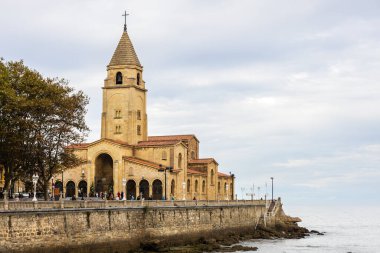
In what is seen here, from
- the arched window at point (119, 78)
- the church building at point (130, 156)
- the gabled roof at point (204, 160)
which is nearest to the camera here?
the church building at point (130, 156)

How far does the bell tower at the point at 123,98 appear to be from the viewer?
10519cm

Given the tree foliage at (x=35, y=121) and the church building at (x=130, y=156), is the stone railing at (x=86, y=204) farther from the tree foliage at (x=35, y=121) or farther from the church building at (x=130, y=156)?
the church building at (x=130, y=156)

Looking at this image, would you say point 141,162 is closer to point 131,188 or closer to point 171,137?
point 131,188

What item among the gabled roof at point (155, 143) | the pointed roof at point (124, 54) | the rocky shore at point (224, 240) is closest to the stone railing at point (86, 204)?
the rocky shore at point (224, 240)

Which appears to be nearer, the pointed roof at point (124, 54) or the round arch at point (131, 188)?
the round arch at point (131, 188)

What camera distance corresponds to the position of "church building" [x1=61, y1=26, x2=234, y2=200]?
322ft

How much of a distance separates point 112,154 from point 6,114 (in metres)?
38.1

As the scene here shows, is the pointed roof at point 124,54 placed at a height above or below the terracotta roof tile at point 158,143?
above

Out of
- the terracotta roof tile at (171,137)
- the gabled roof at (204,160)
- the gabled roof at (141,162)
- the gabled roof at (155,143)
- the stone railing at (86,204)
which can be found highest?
the terracotta roof tile at (171,137)

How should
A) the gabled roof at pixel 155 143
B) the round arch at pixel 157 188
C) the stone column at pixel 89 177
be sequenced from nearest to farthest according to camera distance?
the round arch at pixel 157 188 < the stone column at pixel 89 177 < the gabled roof at pixel 155 143

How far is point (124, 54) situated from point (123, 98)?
6.15 metres

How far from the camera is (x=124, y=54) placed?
10569 cm

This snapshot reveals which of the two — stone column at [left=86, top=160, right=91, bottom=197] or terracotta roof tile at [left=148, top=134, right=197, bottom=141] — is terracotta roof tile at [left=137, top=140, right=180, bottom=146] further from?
stone column at [left=86, top=160, right=91, bottom=197]

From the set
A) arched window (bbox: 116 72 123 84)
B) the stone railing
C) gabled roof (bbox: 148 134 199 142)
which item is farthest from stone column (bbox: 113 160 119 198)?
A: the stone railing
